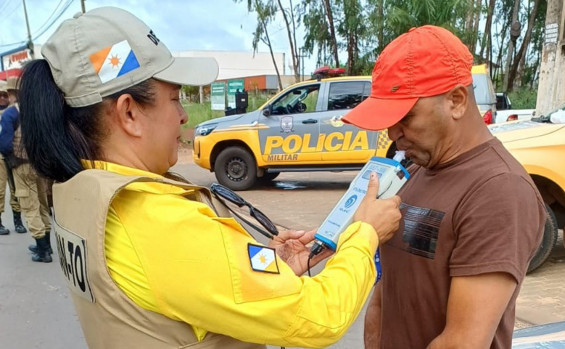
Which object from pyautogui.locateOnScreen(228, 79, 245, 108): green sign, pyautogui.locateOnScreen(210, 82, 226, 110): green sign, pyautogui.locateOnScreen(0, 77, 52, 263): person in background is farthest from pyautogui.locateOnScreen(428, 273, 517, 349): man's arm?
pyautogui.locateOnScreen(210, 82, 226, 110): green sign

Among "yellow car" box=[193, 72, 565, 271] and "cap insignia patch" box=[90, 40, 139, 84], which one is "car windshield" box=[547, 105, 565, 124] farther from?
"cap insignia patch" box=[90, 40, 139, 84]

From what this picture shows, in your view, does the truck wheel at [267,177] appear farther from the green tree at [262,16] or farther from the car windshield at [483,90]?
the green tree at [262,16]

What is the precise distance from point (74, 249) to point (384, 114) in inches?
35.8

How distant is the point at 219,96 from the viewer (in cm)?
1781

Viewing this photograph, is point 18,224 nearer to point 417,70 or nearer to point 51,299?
point 51,299

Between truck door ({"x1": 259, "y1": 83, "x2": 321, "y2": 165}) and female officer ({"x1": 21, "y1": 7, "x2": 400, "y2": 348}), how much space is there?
722 cm

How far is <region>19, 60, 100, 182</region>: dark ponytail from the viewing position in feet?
Result: 3.96

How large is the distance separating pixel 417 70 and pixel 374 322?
0.95m

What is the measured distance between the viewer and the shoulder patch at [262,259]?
1081 millimetres

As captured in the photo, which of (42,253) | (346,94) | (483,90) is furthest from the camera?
(346,94)

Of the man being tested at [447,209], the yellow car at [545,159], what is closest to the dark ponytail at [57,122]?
the man being tested at [447,209]

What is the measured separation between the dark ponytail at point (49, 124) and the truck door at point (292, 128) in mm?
7331

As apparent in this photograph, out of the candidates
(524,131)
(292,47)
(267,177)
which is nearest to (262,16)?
(292,47)

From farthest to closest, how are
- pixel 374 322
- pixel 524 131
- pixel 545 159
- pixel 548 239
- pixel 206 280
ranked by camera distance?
pixel 524 131 → pixel 548 239 → pixel 545 159 → pixel 374 322 → pixel 206 280
